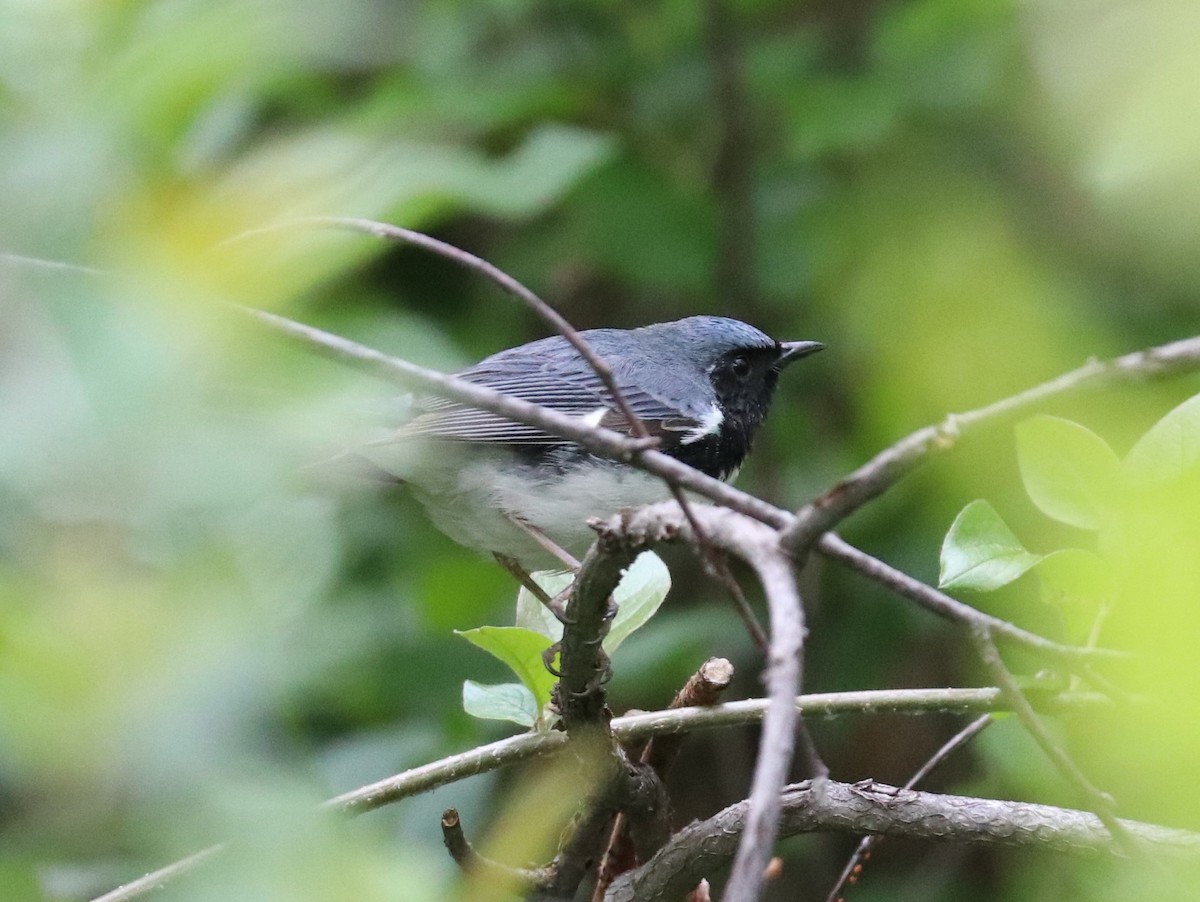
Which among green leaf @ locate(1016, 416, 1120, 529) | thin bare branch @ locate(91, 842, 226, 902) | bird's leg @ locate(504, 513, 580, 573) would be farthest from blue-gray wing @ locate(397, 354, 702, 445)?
green leaf @ locate(1016, 416, 1120, 529)

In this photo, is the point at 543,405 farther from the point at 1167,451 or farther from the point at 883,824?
the point at 1167,451

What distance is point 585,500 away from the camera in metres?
3.06

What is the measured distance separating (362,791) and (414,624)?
146cm

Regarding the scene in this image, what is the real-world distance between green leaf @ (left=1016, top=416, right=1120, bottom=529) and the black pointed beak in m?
2.01

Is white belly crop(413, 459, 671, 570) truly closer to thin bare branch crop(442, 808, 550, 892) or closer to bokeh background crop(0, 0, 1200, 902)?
bokeh background crop(0, 0, 1200, 902)

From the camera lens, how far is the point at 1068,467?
4.63 feet

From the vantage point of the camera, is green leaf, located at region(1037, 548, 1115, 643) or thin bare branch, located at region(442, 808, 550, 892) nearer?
green leaf, located at region(1037, 548, 1115, 643)

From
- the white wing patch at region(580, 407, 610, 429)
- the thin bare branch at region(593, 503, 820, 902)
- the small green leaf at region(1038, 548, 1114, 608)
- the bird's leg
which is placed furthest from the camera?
the white wing patch at region(580, 407, 610, 429)

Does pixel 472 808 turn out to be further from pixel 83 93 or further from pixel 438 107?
pixel 438 107

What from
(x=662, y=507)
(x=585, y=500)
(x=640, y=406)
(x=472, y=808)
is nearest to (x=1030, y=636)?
(x=662, y=507)

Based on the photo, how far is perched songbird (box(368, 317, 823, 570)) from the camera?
3057 mm

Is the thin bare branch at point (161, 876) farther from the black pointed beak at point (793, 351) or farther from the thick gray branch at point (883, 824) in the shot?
the black pointed beak at point (793, 351)

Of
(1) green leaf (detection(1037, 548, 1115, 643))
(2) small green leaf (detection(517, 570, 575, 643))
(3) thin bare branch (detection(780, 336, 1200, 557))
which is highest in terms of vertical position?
(3) thin bare branch (detection(780, 336, 1200, 557))

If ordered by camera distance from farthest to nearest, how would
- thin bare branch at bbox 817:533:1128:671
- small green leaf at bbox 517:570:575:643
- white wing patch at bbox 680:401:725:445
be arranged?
white wing patch at bbox 680:401:725:445 < small green leaf at bbox 517:570:575:643 < thin bare branch at bbox 817:533:1128:671
